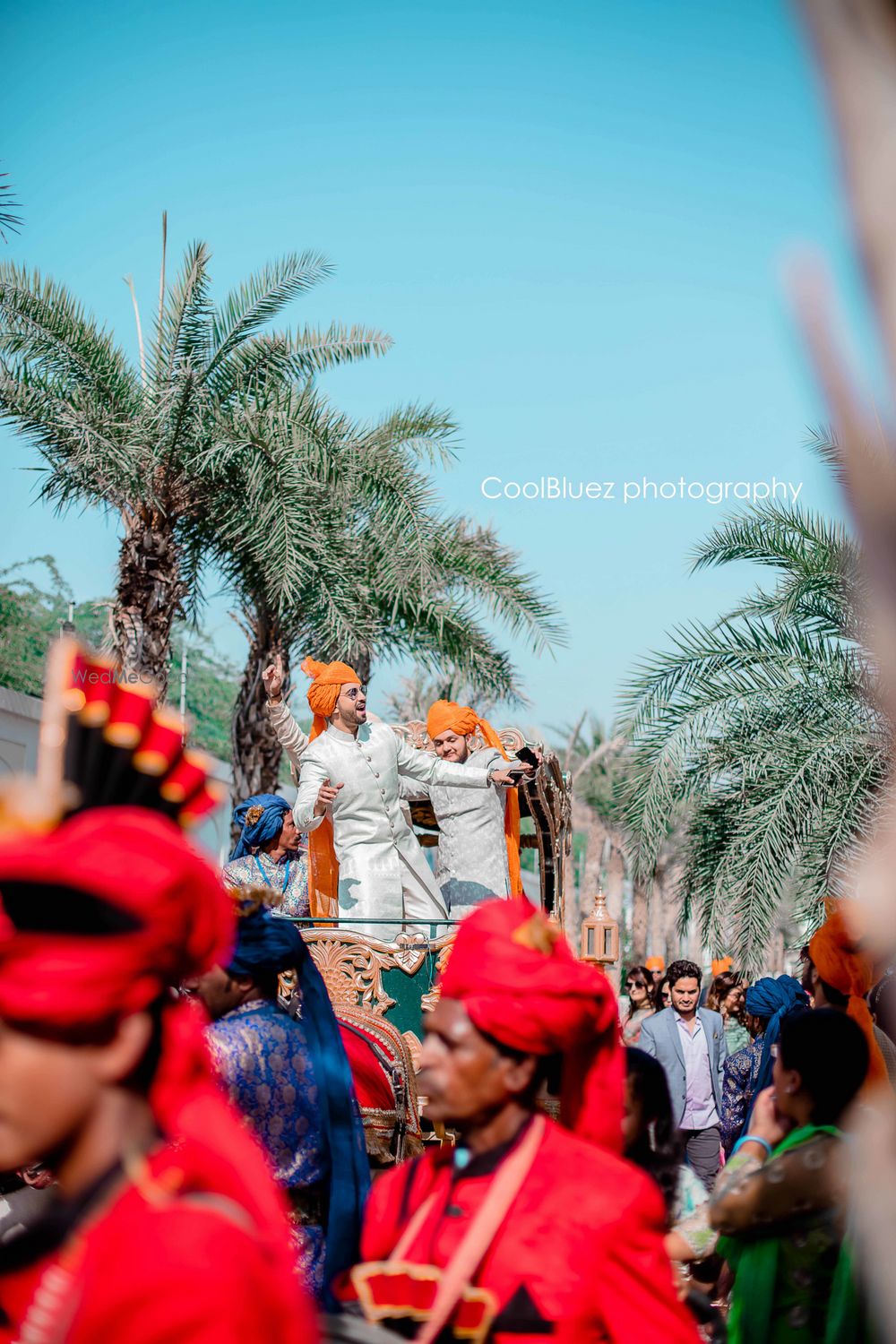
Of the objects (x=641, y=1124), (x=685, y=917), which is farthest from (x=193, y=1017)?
(x=685, y=917)

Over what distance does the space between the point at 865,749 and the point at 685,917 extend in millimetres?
2572

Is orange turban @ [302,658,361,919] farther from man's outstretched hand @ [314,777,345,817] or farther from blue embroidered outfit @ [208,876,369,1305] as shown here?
blue embroidered outfit @ [208,876,369,1305]

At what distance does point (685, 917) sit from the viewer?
44.9ft

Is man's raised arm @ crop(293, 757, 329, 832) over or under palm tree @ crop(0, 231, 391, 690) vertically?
under

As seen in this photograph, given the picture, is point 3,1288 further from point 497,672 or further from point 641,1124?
point 497,672

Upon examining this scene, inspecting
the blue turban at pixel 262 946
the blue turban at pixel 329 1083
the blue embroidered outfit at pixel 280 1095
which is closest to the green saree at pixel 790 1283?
the blue turban at pixel 329 1083

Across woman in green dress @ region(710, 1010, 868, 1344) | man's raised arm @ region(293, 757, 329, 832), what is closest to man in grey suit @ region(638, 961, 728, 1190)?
man's raised arm @ region(293, 757, 329, 832)

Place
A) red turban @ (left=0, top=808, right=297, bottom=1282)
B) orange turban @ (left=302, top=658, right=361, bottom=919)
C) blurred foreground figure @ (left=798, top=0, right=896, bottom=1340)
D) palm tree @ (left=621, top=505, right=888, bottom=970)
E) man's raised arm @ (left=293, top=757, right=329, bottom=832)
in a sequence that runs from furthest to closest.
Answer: palm tree @ (left=621, top=505, right=888, bottom=970)
orange turban @ (left=302, top=658, right=361, bottom=919)
man's raised arm @ (left=293, top=757, right=329, bottom=832)
red turban @ (left=0, top=808, right=297, bottom=1282)
blurred foreground figure @ (left=798, top=0, right=896, bottom=1340)

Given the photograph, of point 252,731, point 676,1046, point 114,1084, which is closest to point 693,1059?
point 676,1046

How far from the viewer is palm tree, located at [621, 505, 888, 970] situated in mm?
12273

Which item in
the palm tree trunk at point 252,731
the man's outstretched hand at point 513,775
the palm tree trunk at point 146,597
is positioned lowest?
the man's outstretched hand at point 513,775

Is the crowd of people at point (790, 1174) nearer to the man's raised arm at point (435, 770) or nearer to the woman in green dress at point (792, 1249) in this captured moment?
the woman in green dress at point (792, 1249)

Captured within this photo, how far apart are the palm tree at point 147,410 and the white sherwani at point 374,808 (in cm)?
570

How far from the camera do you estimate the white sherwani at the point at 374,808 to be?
8.16 meters
